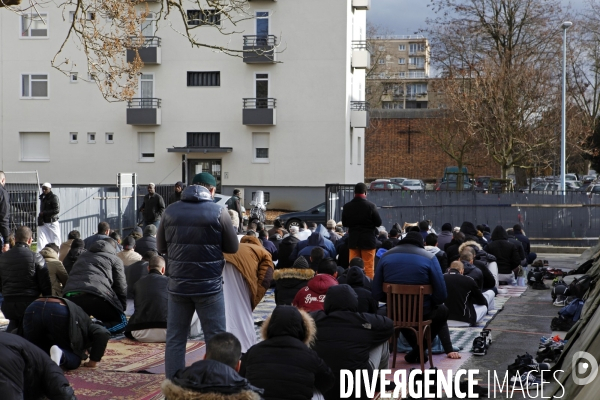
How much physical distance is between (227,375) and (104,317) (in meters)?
7.25

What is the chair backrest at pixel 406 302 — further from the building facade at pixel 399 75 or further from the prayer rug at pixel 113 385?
the building facade at pixel 399 75

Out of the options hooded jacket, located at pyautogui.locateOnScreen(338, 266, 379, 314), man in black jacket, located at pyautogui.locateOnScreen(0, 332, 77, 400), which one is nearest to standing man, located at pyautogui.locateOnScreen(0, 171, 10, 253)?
hooded jacket, located at pyautogui.locateOnScreen(338, 266, 379, 314)

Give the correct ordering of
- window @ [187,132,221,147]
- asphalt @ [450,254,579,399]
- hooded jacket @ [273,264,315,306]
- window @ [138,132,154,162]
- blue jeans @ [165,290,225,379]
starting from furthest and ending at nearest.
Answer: window @ [138,132,154,162] < window @ [187,132,221,147] < hooded jacket @ [273,264,315,306] < asphalt @ [450,254,579,399] < blue jeans @ [165,290,225,379]

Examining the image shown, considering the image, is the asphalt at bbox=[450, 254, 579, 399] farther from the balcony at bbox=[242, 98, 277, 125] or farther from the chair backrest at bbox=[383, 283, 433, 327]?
the balcony at bbox=[242, 98, 277, 125]

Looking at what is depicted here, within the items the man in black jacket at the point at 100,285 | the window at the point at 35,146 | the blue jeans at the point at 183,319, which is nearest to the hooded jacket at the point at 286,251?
the man in black jacket at the point at 100,285

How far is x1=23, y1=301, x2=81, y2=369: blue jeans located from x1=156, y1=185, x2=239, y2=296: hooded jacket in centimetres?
177

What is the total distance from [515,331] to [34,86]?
34.5 m

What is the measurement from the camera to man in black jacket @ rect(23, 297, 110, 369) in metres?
9.15

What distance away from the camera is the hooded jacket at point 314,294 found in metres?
10.1

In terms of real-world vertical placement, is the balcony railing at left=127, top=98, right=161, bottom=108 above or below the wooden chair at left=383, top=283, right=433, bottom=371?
above

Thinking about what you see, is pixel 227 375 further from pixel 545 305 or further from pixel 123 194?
pixel 123 194

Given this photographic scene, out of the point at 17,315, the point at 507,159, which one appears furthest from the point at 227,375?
the point at 507,159

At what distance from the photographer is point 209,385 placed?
5180 millimetres

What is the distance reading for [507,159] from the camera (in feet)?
134
